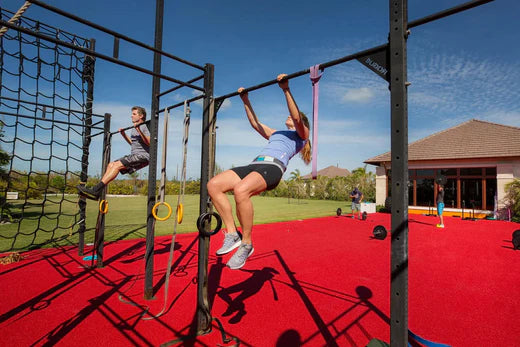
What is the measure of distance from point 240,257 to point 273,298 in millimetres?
1805

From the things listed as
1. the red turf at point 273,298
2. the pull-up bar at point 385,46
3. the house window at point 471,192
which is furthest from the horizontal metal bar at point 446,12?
the house window at point 471,192

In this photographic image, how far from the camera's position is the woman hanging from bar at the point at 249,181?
2232 mm

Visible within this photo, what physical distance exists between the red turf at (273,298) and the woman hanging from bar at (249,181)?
1.11m

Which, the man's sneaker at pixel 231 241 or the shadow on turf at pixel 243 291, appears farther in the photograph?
the shadow on turf at pixel 243 291

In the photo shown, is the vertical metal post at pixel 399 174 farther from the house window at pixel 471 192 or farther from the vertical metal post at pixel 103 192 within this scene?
the house window at pixel 471 192

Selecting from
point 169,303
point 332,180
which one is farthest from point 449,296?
point 332,180

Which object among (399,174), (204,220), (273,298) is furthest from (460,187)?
(204,220)

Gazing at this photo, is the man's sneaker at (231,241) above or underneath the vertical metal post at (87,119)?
underneath

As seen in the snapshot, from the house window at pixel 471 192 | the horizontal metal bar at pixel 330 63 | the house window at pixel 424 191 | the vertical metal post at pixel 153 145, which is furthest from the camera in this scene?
the house window at pixel 424 191

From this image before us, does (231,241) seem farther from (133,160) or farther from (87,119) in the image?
(87,119)

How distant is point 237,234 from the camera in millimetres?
2428

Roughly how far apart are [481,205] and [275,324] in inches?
616

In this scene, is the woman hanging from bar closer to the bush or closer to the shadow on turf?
the shadow on turf

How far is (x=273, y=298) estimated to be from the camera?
370cm
